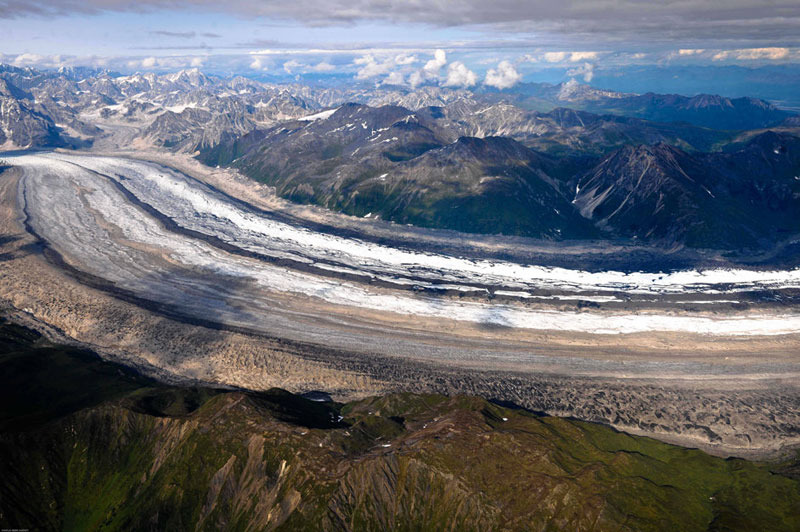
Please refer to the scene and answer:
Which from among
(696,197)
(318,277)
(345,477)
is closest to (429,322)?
(318,277)

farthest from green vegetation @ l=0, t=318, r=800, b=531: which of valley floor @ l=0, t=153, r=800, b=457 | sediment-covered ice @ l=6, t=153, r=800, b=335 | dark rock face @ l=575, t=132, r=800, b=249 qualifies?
dark rock face @ l=575, t=132, r=800, b=249

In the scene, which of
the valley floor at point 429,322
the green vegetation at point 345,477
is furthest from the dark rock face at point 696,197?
the green vegetation at point 345,477

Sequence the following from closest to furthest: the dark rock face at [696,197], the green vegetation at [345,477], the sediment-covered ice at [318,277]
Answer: the green vegetation at [345,477] < the sediment-covered ice at [318,277] < the dark rock face at [696,197]

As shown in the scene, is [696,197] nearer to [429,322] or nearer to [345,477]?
[429,322]

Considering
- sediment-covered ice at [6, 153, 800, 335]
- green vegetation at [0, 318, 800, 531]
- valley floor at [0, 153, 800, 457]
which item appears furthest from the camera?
sediment-covered ice at [6, 153, 800, 335]

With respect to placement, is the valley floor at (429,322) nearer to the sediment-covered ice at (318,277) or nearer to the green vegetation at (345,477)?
the sediment-covered ice at (318,277)

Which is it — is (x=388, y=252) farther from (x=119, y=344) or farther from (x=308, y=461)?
(x=308, y=461)

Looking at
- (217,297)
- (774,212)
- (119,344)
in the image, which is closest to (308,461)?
(119,344)

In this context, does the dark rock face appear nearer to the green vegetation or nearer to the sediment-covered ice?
the sediment-covered ice
